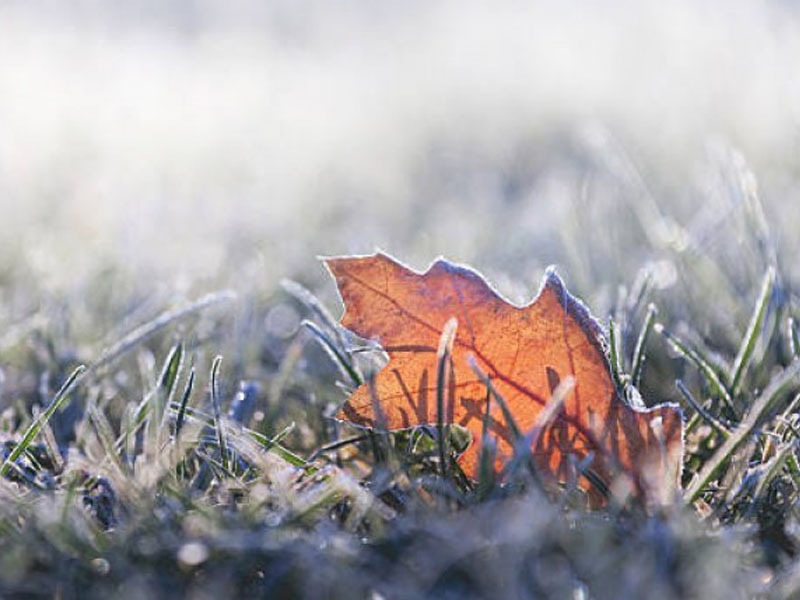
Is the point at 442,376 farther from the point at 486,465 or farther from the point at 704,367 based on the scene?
the point at 704,367

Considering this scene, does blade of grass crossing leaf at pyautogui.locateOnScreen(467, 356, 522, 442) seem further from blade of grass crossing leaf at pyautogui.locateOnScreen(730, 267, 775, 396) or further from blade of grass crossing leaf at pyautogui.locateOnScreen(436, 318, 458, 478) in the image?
blade of grass crossing leaf at pyautogui.locateOnScreen(730, 267, 775, 396)

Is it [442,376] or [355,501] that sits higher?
[442,376]

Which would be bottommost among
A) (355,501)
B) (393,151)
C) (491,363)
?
(393,151)

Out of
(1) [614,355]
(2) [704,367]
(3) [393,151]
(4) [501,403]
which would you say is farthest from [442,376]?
(3) [393,151]

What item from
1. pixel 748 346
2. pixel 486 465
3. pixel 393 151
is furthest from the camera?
pixel 393 151

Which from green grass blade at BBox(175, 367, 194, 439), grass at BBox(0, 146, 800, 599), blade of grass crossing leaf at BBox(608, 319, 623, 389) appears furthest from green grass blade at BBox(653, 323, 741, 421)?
green grass blade at BBox(175, 367, 194, 439)

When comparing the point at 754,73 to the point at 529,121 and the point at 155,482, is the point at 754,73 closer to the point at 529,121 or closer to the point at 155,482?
the point at 529,121

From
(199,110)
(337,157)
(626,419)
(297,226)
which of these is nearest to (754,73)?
(337,157)
